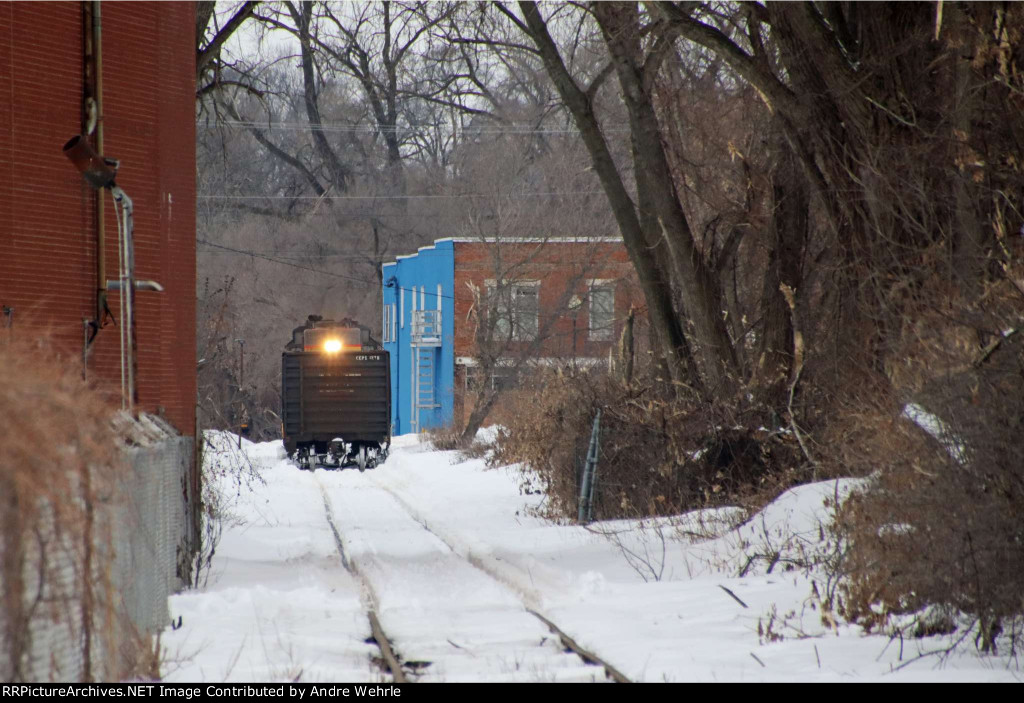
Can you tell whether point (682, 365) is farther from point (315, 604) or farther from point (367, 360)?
point (367, 360)

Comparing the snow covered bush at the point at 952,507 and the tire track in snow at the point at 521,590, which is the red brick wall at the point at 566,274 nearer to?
the tire track in snow at the point at 521,590

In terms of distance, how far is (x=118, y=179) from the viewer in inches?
476

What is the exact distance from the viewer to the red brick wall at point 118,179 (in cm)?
1112

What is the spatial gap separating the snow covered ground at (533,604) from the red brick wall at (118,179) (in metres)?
2.68

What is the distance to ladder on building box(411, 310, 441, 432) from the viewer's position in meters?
45.1

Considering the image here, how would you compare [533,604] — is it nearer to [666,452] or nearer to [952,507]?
[952,507]

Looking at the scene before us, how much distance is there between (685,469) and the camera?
55.2 ft

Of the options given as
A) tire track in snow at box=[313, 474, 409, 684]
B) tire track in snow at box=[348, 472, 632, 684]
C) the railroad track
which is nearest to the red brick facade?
tire track in snow at box=[348, 472, 632, 684]

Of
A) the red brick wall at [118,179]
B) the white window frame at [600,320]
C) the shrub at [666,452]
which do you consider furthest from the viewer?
the white window frame at [600,320]

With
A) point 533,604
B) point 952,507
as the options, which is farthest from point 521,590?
point 952,507

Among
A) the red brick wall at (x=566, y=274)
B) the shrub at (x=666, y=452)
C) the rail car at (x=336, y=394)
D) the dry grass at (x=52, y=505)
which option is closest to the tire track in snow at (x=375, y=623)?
the dry grass at (x=52, y=505)

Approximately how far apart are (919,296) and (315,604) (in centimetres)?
712

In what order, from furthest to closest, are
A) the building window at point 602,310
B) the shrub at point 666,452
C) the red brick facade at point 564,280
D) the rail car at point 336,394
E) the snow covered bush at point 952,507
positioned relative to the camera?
the building window at point 602,310, the red brick facade at point 564,280, the rail car at point 336,394, the shrub at point 666,452, the snow covered bush at point 952,507

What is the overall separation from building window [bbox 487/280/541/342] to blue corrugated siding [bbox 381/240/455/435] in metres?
3.51
